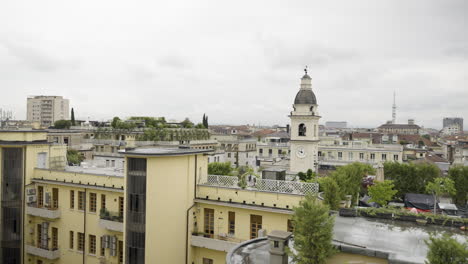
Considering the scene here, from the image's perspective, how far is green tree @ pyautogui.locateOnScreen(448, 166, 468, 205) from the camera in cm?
4697

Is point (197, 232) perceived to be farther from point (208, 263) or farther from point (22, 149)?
point (22, 149)

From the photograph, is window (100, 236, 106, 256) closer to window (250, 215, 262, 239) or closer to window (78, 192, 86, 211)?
window (78, 192, 86, 211)

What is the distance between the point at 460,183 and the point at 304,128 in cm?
2176

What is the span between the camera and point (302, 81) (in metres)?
53.9

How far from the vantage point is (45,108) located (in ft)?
626

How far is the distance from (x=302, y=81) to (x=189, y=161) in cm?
3629

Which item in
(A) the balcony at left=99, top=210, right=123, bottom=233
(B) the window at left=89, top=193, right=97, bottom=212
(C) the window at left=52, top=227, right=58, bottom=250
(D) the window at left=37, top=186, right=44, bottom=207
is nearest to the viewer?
(A) the balcony at left=99, top=210, right=123, bottom=233

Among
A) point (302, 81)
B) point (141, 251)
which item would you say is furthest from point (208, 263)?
point (302, 81)

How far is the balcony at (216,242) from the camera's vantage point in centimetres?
2006

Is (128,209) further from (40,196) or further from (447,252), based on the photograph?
(447,252)

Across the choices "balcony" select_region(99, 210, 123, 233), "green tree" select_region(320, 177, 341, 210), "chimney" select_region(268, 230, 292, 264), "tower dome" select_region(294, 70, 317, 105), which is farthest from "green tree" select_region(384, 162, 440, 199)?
"chimney" select_region(268, 230, 292, 264)

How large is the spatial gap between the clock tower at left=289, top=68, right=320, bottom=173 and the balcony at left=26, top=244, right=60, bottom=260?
35099 millimetres

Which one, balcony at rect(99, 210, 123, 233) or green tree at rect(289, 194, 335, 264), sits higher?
green tree at rect(289, 194, 335, 264)

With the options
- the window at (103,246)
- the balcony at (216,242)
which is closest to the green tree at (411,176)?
the balcony at (216,242)
